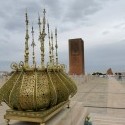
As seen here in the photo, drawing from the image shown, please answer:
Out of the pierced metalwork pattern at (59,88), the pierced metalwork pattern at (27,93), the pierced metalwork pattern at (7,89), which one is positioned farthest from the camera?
the pierced metalwork pattern at (59,88)

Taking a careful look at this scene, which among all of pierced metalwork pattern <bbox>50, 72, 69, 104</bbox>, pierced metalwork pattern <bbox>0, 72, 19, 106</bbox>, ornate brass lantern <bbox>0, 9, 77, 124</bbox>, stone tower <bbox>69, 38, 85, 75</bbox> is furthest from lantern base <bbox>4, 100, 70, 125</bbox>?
stone tower <bbox>69, 38, 85, 75</bbox>

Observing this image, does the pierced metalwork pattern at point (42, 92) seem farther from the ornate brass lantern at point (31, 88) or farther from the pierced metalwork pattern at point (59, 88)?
the pierced metalwork pattern at point (59, 88)

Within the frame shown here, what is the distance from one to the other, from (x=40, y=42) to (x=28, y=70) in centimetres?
77

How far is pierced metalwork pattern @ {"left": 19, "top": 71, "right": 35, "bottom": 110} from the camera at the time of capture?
14.0 ft

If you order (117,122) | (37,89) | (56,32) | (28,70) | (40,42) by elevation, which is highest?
(56,32)

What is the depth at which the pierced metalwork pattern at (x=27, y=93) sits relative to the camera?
4.26 meters

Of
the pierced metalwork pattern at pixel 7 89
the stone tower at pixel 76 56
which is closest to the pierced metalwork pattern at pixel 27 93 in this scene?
the pierced metalwork pattern at pixel 7 89

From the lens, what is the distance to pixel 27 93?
429 centimetres

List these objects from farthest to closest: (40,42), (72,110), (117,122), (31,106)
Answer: (117,122) → (72,110) → (40,42) → (31,106)

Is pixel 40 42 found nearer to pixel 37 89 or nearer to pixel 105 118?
pixel 37 89

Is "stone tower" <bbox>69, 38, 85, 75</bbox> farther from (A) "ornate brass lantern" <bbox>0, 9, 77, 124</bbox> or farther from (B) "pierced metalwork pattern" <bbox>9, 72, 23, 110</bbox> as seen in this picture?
(B) "pierced metalwork pattern" <bbox>9, 72, 23, 110</bbox>

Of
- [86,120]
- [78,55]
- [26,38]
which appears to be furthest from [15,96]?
[78,55]

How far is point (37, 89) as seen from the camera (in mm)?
4367

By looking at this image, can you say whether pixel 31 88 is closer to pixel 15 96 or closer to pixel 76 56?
pixel 15 96
